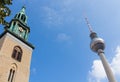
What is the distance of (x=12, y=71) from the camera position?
30.3 m

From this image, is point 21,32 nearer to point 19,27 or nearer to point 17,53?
point 19,27

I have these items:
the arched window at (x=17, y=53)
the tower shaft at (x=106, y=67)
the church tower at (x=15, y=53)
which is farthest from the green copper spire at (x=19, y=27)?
the tower shaft at (x=106, y=67)

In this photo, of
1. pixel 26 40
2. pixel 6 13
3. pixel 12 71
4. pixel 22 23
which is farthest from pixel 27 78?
pixel 6 13

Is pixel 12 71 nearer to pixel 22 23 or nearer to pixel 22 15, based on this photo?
pixel 22 23

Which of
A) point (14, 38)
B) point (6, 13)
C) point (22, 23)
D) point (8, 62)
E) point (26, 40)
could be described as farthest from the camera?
point (22, 23)

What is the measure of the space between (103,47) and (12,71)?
20.3 m

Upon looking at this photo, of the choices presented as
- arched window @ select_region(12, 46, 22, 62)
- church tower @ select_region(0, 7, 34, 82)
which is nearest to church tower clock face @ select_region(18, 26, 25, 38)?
church tower @ select_region(0, 7, 34, 82)

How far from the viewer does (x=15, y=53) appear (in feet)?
108

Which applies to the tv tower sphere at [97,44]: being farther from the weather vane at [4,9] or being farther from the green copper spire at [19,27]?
the weather vane at [4,9]

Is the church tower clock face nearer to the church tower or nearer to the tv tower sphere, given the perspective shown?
the church tower

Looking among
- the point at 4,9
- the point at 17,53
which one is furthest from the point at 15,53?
the point at 4,9

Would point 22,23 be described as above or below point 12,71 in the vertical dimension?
above

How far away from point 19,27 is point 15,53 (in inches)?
292

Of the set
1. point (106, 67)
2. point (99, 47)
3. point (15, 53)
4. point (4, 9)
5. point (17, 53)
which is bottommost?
point (4, 9)
